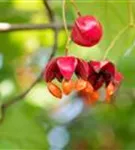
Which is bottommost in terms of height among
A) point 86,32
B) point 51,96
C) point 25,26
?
point 51,96

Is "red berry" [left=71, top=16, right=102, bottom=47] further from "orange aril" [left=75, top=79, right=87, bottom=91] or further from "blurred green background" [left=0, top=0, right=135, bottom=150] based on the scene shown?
"blurred green background" [left=0, top=0, right=135, bottom=150]

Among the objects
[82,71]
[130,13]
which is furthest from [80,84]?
[130,13]

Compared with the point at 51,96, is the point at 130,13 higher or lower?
higher

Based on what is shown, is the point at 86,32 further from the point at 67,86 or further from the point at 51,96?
the point at 51,96

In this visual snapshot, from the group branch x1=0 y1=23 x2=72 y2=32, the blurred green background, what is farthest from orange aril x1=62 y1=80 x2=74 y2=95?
the blurred green background

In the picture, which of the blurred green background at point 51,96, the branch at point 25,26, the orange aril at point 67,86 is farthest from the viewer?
the blurred green background at point 51,96

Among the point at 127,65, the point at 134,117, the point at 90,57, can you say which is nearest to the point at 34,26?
the point at 90,57

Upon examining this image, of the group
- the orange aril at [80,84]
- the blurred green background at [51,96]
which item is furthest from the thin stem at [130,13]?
the orange aril at [80,84]

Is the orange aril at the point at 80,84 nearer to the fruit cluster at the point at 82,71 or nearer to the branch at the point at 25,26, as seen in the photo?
the fruit cluster at the point at 82,71
